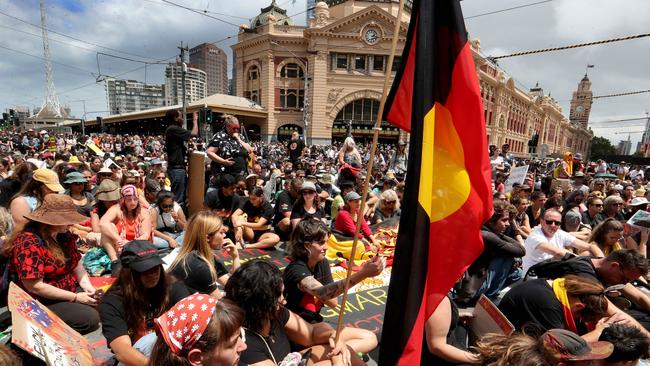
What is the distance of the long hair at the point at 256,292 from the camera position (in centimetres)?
207

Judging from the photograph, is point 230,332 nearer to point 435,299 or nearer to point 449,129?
point 435,299

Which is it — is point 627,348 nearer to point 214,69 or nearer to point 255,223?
point 255,223

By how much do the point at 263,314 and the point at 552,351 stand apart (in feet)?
5.35

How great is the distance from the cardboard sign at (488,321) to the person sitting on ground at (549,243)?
2.09m

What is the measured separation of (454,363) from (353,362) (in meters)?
0.70

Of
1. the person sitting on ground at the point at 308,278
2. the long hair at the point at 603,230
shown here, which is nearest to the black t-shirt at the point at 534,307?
the person sitting on ground at the point at 308,278

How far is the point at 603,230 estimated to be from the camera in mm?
4547

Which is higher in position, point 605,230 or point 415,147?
point 415,147

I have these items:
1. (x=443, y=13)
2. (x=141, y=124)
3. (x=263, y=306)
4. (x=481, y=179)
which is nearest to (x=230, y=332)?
(x=263, y=306)

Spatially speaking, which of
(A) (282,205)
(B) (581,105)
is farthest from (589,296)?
(B) (581,105)

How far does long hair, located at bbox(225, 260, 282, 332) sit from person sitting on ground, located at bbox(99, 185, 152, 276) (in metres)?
2.77

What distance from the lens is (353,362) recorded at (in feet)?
7.98

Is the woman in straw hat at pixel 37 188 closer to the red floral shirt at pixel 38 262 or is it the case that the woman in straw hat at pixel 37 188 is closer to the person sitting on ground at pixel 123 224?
the person sitting on ground at pixel 123 224

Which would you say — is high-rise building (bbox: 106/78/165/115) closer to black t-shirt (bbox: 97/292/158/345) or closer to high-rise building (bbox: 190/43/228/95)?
high-rise building (bbox: 190/43/228/95)
